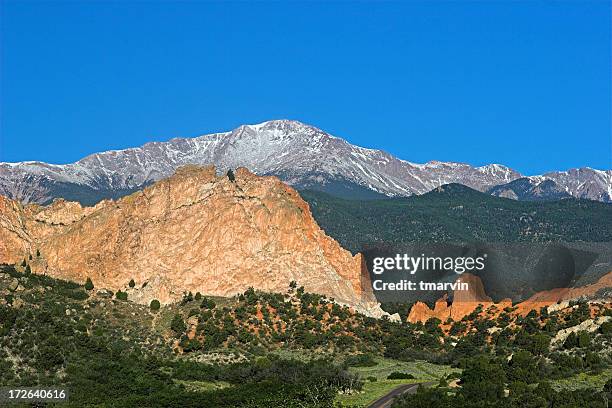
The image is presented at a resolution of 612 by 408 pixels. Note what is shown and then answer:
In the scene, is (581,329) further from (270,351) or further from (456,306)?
(456,306)

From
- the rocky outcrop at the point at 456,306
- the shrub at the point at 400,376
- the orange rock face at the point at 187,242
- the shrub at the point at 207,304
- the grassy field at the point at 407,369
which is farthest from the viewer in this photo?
the rocky outcrop at the point at 456,306

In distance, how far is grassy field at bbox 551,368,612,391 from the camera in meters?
99.5

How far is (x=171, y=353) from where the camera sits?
132750mm

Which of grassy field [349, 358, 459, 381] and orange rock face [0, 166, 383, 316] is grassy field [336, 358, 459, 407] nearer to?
grassy field [349, 358, 459, 381]

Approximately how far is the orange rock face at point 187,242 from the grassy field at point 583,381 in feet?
174

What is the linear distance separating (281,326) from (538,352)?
37333 millimetres

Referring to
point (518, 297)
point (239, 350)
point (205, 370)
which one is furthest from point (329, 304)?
point (518, 297)

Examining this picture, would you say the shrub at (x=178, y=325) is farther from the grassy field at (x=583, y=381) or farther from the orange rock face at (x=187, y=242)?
the grassy field at (x=583, y=381)

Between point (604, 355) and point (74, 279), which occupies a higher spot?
point (74, 279)

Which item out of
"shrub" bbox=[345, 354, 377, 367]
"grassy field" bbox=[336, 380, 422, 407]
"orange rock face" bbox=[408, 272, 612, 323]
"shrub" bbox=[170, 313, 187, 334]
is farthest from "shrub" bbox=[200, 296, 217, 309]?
"orange rock face" bbox=[408, 272, 612, 323]

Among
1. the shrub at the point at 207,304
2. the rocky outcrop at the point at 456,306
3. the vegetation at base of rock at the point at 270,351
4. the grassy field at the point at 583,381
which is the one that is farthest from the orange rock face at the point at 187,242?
the grassy field at the point at 583,381

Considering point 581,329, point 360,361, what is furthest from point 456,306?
point 581,329

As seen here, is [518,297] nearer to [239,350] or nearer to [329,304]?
[329,304]

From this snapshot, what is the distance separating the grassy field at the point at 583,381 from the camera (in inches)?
3916
